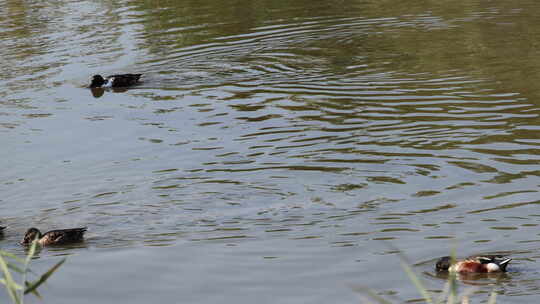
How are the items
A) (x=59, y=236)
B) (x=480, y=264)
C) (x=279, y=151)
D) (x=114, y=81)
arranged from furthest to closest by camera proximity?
(x=114, y=81) → (x=279, y=151) → (x=59, y=236) → (x=480, y=264)

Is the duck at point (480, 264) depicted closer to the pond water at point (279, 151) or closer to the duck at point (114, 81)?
the pond water at point (279, 151)

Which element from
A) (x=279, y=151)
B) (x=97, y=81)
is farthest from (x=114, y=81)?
(x=279, y=151)

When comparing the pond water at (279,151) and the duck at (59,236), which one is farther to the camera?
the duck at (59,236)

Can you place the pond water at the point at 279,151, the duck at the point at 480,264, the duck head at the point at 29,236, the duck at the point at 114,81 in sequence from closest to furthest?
the duck at the point at 480,264
the pond water at the point at 279,151
the duck head at the point at 29,236
the duck at the point at 114,81

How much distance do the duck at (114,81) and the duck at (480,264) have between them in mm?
9755

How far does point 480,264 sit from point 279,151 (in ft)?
16.3

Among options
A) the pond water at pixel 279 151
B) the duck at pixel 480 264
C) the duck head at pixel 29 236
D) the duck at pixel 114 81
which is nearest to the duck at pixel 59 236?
the duck head at pixel 29 236

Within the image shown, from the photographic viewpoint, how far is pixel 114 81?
55.8 feet

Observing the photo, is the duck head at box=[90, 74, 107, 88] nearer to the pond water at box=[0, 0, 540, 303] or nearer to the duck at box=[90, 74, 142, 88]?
the duck at box=[90, 74, 142, 88]

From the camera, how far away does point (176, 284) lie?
28.0 feet

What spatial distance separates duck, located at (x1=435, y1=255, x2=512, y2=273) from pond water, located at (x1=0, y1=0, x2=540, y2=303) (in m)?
0.11

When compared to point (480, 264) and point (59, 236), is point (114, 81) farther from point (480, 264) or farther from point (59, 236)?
point (480, 264)

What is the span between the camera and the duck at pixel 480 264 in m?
8.01

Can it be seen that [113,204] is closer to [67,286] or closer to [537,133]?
[67,286]
